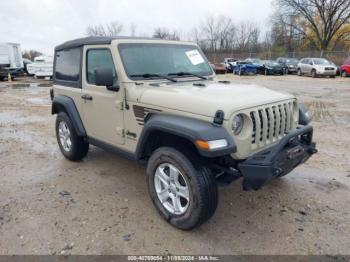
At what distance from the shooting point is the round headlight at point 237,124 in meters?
2.84

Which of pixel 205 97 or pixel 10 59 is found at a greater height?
pixel 10 59

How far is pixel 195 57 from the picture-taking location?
4.50 meters

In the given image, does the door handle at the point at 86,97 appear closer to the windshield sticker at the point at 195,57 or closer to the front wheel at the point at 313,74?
the windshield sticker at the point at 195,57

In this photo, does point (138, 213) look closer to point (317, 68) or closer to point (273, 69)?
point (317, 68)

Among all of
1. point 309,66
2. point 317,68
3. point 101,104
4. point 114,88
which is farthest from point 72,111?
point 309,66

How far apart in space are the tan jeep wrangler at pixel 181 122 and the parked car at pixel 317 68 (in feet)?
75.6

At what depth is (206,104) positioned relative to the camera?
9.41ft

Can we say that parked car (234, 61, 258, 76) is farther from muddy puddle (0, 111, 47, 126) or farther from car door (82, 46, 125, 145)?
car door (82, 46, 125, 145)

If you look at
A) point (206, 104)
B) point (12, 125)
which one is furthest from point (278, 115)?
point (12, 125)

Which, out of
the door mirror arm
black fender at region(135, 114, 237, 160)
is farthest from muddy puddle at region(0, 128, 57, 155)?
black fender at region(135, 114, 237, 160)

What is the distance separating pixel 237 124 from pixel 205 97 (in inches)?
Answer: 16.5

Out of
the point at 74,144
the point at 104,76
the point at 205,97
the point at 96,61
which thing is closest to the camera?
the point at 205,97

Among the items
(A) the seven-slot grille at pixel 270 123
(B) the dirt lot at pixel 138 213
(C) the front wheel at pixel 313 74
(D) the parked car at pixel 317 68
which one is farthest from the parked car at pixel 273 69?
(A) the seven-slot grille at pixel 270 123

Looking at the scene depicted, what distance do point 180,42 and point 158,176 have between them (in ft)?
7.26
